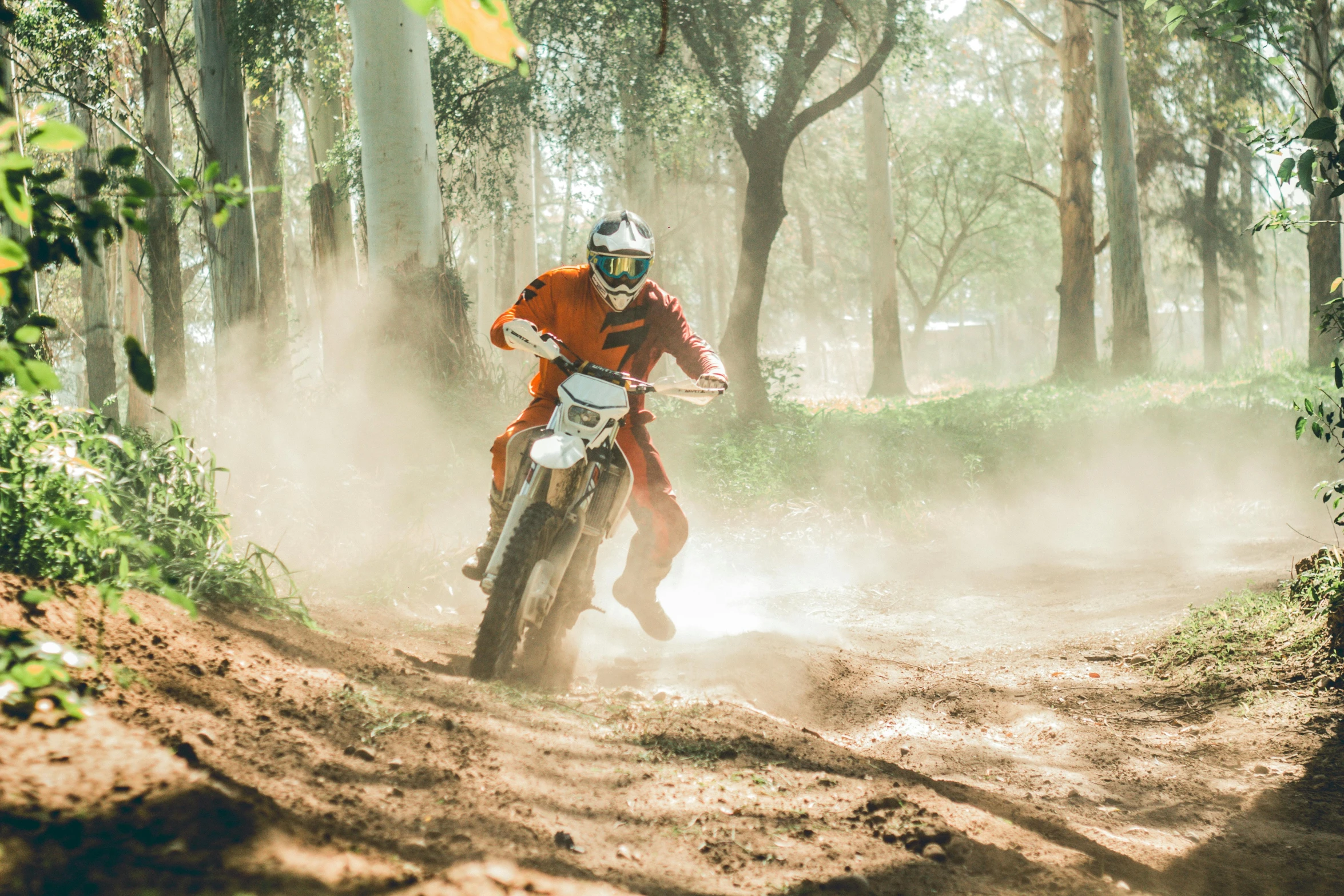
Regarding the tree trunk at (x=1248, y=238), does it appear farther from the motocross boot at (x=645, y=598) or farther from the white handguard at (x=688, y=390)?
the white handguard at (x=688, y=390)

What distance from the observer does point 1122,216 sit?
1883 cm

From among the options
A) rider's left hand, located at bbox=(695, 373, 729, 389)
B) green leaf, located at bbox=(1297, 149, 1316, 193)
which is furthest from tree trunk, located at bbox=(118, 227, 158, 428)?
green leaf, located at bbox=(1297, 149, 1316, 193)

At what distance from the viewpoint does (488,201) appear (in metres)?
13.2

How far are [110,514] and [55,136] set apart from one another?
2.60 meters

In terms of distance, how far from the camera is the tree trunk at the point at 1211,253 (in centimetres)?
2569

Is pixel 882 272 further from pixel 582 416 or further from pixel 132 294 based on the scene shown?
pixel 582 416

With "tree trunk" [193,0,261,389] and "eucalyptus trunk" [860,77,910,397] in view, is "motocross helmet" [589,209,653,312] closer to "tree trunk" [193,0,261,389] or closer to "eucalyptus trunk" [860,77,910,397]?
"tree trunk" [193,0,261,389]

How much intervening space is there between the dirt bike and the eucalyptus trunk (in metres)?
19.1

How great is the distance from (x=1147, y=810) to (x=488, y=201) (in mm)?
11731

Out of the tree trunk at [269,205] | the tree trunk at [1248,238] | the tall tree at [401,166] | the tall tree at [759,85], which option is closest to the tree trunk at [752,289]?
the tall tree at [759,85]

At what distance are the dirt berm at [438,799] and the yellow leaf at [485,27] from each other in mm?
1421

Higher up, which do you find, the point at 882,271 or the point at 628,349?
the point at 882,271

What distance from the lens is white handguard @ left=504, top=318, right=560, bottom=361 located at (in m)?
4.52

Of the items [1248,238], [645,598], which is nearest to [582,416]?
[645,598]
